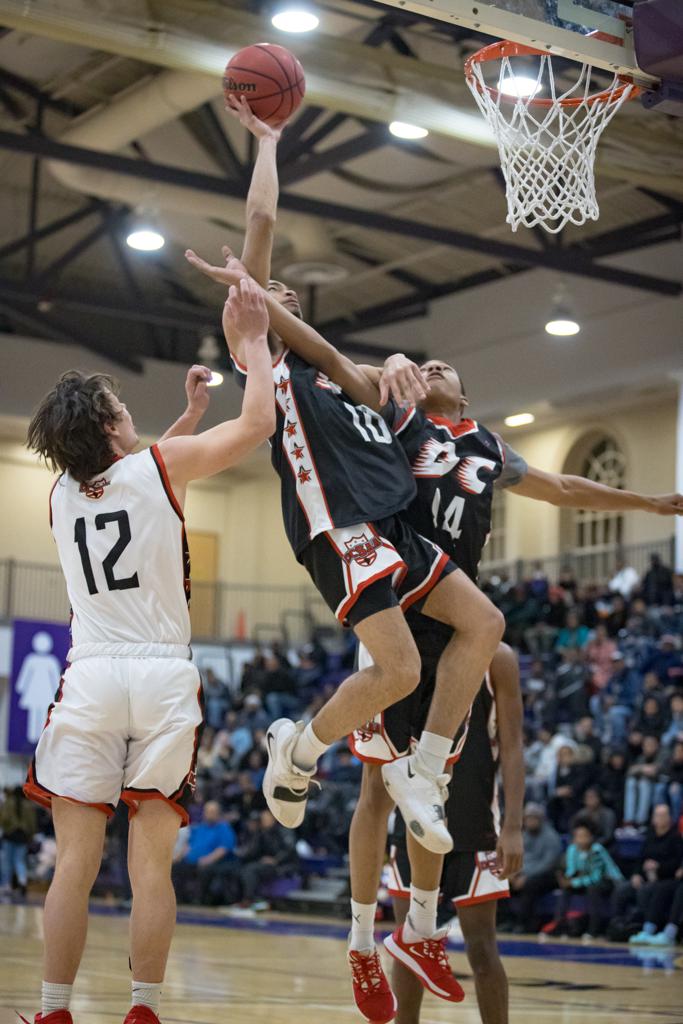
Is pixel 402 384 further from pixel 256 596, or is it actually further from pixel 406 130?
pixel 256 596

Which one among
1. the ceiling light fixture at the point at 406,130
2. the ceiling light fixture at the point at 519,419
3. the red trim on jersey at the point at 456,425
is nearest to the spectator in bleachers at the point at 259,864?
the ceiling light fixture at the point at 406,130

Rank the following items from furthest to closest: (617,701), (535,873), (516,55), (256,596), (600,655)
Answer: (256,596)
(600,655)
(617,701)
(535,873)
(516,55)

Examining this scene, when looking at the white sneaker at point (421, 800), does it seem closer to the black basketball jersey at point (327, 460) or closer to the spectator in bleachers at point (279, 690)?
the black basketball jersey at point (327, 460)

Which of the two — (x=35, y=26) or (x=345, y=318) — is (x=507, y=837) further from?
(x=345, y=318)

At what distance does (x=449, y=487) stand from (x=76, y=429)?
4.97ft

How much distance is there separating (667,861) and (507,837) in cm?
857

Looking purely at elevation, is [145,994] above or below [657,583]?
below

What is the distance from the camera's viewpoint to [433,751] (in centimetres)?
489

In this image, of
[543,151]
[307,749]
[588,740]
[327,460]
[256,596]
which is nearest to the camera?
[307,749]

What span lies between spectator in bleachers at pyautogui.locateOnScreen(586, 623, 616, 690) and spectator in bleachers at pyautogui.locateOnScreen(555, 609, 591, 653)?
1.64 ft

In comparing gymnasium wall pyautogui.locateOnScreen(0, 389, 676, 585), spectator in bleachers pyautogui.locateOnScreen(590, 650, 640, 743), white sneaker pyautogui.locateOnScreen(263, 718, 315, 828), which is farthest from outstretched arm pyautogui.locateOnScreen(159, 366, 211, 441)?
gymnasium wall pyautogui.locateOnScreen(0, 389, 676, 585)

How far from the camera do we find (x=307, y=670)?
23516 millimetres

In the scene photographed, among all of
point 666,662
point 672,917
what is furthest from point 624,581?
point 672,917

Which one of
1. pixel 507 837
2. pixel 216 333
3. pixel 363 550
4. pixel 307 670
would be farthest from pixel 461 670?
pixel 216 333
